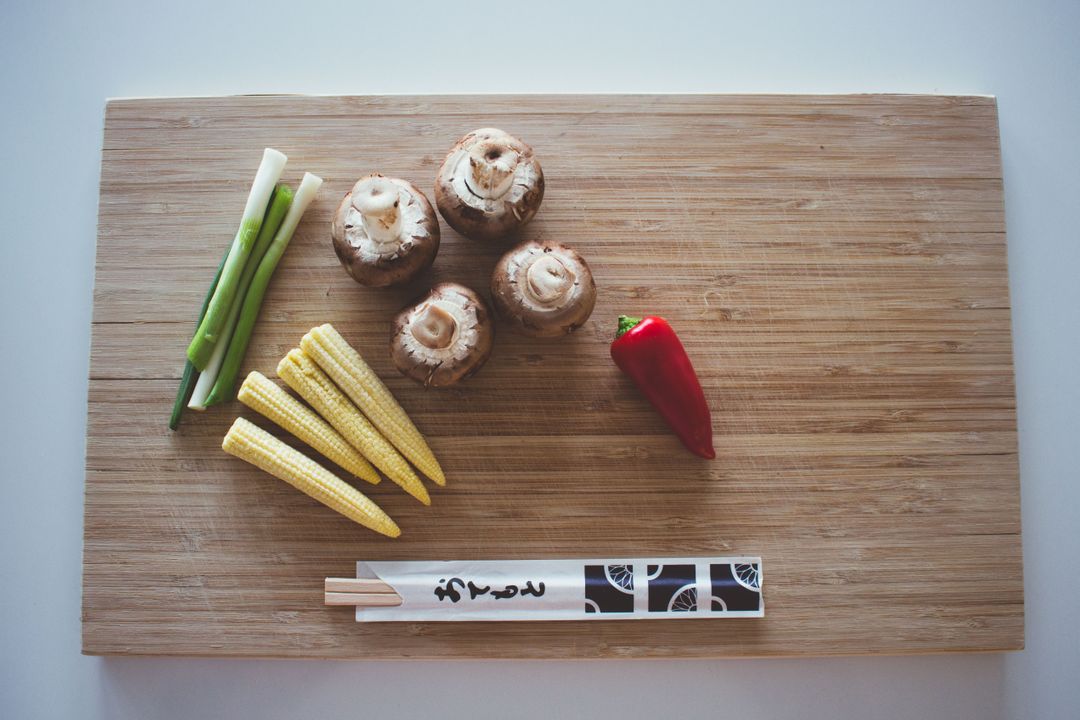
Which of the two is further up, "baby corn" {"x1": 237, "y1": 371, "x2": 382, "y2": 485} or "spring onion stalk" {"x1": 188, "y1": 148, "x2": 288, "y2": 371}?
"spring onion stalk" {"x1": 188, "y1": 148, "x2": 288, "y2": 371}

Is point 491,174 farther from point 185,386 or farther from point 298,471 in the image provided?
point 185,386

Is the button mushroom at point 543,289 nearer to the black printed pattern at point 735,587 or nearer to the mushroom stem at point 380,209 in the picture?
the mushroom stem at point 380,209

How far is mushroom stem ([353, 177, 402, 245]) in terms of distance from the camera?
2.19m

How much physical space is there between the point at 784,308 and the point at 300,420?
192cm


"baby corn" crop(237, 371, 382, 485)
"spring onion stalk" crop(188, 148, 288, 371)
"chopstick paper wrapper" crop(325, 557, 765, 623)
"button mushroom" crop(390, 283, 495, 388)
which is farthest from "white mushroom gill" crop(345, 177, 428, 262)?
"chopstick paper wrapper" crop(325, 557, 765, 623)

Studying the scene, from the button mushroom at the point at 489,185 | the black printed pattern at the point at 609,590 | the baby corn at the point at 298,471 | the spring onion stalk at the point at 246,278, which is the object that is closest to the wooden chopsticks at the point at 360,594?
the baby corn at the point at 298,471

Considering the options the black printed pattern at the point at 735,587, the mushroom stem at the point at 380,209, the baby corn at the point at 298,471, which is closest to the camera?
the mushroom stem at the point at 380,209

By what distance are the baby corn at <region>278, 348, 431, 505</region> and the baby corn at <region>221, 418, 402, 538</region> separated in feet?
0.49

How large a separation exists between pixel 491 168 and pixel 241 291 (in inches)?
43.7

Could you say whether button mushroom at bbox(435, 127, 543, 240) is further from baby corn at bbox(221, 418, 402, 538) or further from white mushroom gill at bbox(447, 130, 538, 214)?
baby corn at bbox(221, 418, 402, 538)

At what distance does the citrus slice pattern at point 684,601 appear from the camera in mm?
2514

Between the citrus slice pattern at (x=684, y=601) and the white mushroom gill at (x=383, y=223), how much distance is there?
164 centimetres

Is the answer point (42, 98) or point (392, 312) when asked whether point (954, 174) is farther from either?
point (42, 98)

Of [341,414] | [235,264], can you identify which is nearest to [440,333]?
[341,414]
